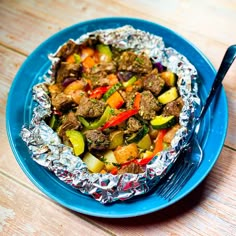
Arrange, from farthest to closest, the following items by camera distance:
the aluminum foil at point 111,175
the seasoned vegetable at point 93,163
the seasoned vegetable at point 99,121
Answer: the seasoned vegetable at point 99,121
the seasoned vegetable at point 93,163
the aluminum foil at point 111,175

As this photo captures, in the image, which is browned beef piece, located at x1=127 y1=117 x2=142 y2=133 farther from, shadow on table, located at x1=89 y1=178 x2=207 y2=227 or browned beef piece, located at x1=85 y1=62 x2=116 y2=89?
shadow on table, located at x1=89 y1=178 x2=207 y2=227

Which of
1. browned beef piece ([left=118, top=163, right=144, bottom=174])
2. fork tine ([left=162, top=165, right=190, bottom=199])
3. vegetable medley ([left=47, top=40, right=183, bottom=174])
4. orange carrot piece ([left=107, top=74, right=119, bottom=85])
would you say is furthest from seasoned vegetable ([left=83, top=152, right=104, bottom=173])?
orange carrot piece ([left=107, top=74, right=119, bottom=85])

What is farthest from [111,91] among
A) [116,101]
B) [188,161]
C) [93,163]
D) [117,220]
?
[117,220]

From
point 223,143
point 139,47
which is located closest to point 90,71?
point 139,47

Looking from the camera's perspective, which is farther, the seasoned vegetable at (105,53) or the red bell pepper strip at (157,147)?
the seasoned vegetable at (105,53)

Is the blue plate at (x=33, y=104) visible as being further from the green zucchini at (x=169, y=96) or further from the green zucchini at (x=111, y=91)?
the green zucchini at (x=111, y=91)

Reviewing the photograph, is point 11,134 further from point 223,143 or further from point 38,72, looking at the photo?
point 223,143

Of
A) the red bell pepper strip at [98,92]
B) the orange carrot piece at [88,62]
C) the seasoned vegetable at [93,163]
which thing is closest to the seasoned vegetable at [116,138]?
the seasoned vegetable at [93,163]
